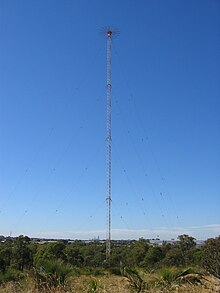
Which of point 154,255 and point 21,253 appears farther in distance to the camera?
point 154,255

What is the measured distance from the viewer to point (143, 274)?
10273 millimetres

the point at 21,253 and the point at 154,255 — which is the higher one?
the point at 21,253

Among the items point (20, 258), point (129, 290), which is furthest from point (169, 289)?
A: point (20, 258)

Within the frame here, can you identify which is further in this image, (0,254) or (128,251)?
(128,251)

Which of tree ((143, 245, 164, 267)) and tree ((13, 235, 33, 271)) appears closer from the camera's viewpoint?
tree ((13, 235, 33, 271))

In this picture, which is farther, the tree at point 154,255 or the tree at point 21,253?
the tree at point 154,255

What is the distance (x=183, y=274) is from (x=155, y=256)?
20.0 meters

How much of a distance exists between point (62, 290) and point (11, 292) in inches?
55.7

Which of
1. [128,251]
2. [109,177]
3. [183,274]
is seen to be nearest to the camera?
Result: [183,274]

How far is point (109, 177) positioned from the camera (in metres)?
22.8

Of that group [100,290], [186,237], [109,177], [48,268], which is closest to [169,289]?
[100,290]

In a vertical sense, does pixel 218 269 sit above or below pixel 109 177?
below

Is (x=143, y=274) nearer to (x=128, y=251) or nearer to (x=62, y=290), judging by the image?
(x=62, y=290)

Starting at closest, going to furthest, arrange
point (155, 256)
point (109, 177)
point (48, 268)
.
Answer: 1. point (48, 268)
2. point (109, 177)
3. point (155, 256)
